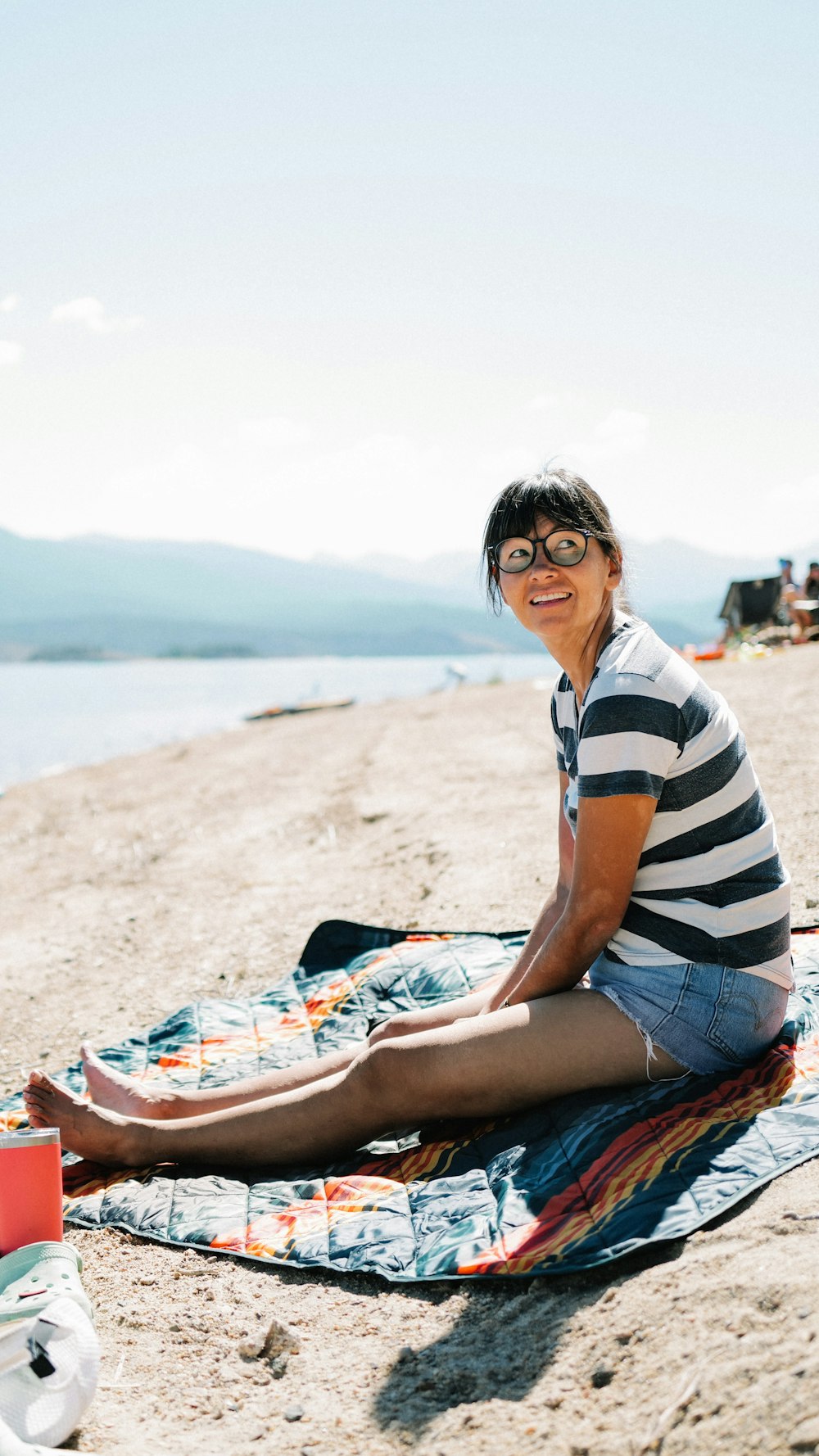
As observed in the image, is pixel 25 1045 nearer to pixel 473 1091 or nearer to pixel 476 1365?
pixel 473 1091

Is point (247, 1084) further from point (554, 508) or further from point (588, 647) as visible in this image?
point (554, 508)

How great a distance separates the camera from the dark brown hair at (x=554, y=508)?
7.75 ft

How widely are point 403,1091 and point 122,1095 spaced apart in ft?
2.67

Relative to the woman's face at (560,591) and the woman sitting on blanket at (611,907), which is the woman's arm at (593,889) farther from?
the woman's face at (560,591)

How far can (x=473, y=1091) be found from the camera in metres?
2.38

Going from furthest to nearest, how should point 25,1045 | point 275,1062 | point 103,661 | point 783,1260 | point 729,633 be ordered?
1. point 103,661
2. point 729,633
3. point 25,1045
4. point 275,1062
5. point 783,1260

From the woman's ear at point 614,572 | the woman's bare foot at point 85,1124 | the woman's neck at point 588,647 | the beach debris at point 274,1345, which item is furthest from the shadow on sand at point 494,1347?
the woman's ear at point 614,572

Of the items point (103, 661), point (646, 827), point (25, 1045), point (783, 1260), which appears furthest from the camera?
point (103, 661)

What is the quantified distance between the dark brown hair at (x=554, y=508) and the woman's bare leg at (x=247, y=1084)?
117 centimetres

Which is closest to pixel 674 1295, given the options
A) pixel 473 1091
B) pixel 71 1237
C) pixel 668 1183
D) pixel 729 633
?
pixel 668 1183

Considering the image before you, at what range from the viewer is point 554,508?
93.0 inches

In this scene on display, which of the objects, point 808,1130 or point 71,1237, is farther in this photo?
point 71,1237

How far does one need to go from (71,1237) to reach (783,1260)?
1584 mm

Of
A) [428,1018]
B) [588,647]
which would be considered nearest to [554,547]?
[588,647]
